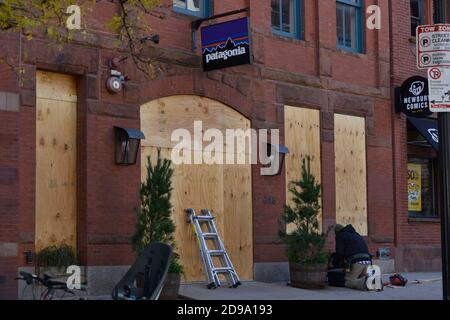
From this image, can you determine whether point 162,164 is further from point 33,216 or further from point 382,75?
point 382,75

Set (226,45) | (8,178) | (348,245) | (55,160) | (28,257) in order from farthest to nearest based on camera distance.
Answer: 1. (348,245)
2. (226,45)
3. (55,160)
4. (28,257)
5. (8,178)

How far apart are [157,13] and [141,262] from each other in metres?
7.19

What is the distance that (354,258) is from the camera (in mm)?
15109

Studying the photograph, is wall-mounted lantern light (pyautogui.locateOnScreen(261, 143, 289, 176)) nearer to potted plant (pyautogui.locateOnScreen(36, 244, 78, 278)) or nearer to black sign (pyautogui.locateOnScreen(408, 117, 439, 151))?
black sign (pyautogui.locateOnScreen(408, 117, 439, 151))

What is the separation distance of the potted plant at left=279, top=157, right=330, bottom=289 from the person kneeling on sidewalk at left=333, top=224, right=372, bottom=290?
59 cm

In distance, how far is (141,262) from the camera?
8.38 meters

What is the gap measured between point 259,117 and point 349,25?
4.35 m

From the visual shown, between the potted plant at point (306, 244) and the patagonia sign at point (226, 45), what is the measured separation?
2.50 meters

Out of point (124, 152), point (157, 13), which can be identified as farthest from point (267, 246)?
point (157, 13)

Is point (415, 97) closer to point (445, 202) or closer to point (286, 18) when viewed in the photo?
point (286, 18)

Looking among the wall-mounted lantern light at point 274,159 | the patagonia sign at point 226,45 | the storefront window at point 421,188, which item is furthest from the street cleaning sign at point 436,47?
the storefront window at point 421,188

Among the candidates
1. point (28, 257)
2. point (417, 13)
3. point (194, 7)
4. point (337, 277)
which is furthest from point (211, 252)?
point (417, 13)

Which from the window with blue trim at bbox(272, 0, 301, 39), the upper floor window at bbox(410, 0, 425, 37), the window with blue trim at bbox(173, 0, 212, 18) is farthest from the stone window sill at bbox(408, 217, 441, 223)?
the window with blue trim at bbox(173, 0, 212, 18)

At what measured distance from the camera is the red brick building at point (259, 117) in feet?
41.1
